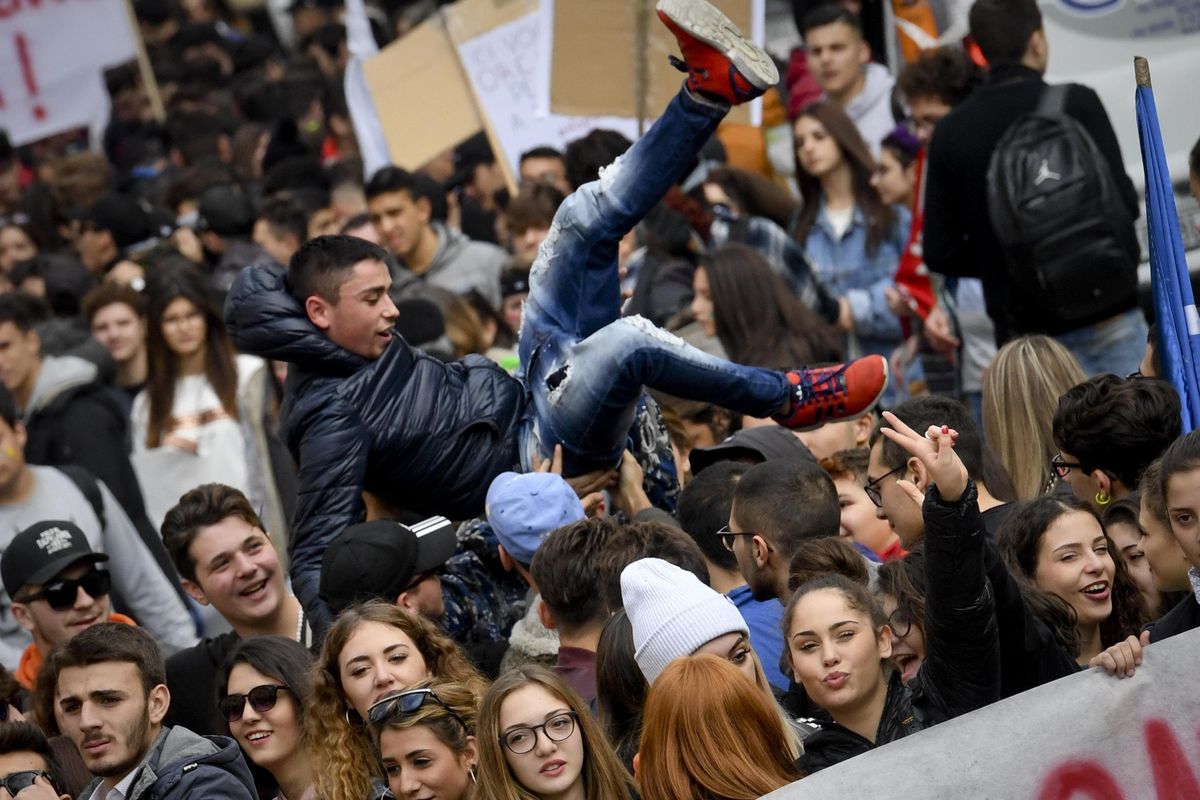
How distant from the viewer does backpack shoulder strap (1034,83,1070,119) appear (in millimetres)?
7301

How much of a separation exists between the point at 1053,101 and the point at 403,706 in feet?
12.9

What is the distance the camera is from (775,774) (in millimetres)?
4113

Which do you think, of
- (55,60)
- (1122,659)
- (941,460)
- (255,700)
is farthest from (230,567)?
(55,60)

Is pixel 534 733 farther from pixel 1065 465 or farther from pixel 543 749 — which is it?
pixel 1065 465

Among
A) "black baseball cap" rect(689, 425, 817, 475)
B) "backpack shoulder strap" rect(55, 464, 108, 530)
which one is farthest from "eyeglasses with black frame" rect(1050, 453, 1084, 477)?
"backpack shoulder strap" rect(55, 464, 108, 530)

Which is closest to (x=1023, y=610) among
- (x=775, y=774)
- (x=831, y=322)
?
(x=775, y=774)

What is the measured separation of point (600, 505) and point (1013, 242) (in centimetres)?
188

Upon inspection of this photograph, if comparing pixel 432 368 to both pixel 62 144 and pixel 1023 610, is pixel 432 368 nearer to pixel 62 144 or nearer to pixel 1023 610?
pixel 1023 610

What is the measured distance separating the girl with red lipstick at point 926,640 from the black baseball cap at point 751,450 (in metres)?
1.60

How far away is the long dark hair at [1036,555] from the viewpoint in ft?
16.6

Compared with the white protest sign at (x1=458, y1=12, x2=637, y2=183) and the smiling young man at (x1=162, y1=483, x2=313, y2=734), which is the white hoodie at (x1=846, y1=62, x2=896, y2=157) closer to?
the white protest sign at (x1=458, y1=12, x2=637, y2=183)

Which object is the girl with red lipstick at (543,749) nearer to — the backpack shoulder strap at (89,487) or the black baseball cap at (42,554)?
the black baseball cap at (42,554)

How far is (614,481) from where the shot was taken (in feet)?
21.6

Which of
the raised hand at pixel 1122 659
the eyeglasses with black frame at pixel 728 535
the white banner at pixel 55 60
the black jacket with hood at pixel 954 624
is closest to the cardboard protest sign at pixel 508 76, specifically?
the white banner at pixel 55 60
